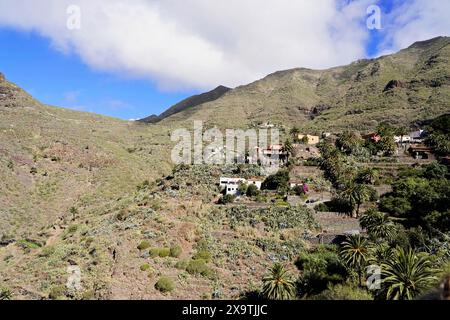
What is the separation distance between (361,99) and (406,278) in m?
135

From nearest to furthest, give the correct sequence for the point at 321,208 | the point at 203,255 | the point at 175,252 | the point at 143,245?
the point at 203,255, the point at 175,252, the point at 143,245, the point at 321,208

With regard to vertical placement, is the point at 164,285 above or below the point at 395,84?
below

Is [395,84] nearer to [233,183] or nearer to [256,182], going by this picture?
[256,182]

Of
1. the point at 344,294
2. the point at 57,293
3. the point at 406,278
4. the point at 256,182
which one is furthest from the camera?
the point at 256,182

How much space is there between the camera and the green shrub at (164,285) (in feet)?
122

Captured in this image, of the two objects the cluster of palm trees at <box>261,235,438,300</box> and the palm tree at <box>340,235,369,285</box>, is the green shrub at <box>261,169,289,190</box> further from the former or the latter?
the palm tree at <box>340,235,369,285</box>

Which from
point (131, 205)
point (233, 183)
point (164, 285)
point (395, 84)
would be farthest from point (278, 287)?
point (395, 84)

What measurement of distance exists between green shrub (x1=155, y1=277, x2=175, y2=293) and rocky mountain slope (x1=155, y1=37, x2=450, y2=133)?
298ft

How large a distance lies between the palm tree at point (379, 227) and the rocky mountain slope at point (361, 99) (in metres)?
74.8

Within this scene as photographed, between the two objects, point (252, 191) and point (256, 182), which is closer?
point (252, 191)

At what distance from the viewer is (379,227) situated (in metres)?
40.5

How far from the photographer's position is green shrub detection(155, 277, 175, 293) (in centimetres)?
3709

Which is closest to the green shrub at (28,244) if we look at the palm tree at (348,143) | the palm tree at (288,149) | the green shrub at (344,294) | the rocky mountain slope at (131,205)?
the rocky mountain slope at (131,205)
